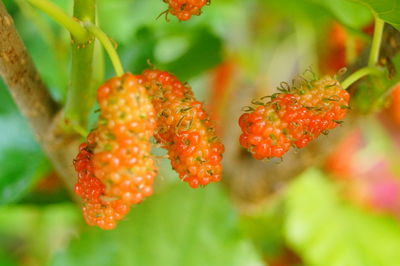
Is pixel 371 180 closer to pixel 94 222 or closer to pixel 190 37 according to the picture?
pixel 190 37

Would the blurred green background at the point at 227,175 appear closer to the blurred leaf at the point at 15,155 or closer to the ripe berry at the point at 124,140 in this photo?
the blurred leaf at the point at 15,155

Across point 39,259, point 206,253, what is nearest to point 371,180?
point 206,253

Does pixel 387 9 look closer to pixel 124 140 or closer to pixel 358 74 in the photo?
pixel 358 74

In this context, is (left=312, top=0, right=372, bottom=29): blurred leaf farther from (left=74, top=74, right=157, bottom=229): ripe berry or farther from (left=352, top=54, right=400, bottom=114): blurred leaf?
(left=74, top=74, right=157, bottom=229): ripe berry

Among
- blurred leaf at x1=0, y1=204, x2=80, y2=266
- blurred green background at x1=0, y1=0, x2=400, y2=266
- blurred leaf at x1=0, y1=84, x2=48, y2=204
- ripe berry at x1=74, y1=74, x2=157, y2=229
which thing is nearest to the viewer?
ripe berry at x1=74, y1=74, x2=157, y2=229

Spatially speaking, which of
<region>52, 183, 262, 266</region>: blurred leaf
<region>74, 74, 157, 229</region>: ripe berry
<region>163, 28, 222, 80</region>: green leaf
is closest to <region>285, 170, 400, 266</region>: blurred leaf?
<region>52, 183, 262, 266</region>: blurred leaf

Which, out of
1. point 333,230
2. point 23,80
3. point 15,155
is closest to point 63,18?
point 23,80

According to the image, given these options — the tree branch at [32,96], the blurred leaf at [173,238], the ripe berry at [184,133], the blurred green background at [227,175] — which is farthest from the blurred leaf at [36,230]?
the ripe berry at [184,133]
